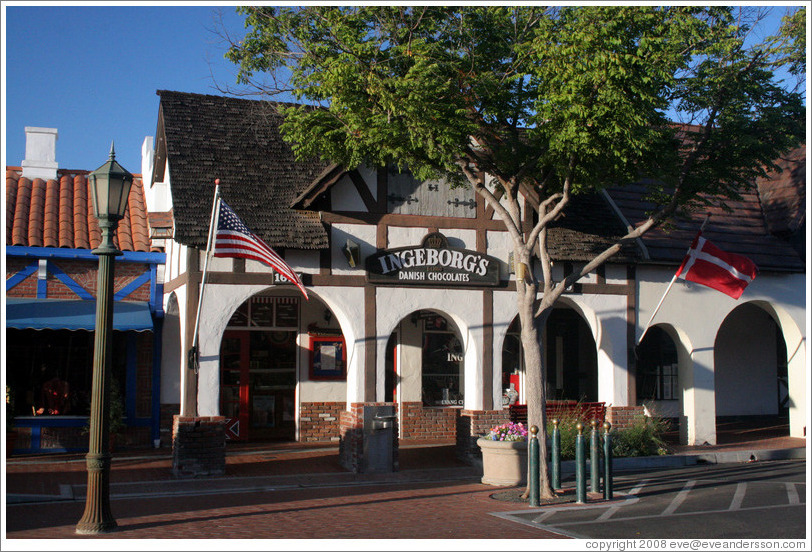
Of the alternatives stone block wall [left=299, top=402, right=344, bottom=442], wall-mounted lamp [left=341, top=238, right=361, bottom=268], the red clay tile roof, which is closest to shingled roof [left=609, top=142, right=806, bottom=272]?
wall-mounted lamp [left=341, top=238, right=361, bottom=268]

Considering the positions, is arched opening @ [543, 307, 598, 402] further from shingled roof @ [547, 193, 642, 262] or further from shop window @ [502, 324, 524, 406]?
shingled roof @ [547, 193, 642, 262]

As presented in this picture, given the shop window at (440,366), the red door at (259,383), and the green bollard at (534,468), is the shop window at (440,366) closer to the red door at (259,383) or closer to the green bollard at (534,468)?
the red door at (259,383)

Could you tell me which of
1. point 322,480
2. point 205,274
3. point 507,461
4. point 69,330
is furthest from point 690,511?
point 69,330

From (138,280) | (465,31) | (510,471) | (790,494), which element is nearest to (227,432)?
(138,280)

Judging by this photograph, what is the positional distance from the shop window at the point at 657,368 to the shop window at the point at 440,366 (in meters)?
4.73

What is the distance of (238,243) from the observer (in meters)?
13.1

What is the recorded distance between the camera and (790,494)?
38.3 feet

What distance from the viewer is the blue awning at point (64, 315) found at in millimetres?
14930

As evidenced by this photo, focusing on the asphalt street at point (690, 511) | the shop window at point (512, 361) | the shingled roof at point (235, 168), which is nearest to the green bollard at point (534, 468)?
the asphalt street at point (690, 511)

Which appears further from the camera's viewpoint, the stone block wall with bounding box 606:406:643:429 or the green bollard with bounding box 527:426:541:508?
the stone block wall with bounding box 606:406:643:429

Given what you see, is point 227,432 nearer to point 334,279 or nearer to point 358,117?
point 334,279

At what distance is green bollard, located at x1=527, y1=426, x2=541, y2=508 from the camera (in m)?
10.9

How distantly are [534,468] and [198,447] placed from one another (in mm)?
5410

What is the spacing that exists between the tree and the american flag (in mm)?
1563
